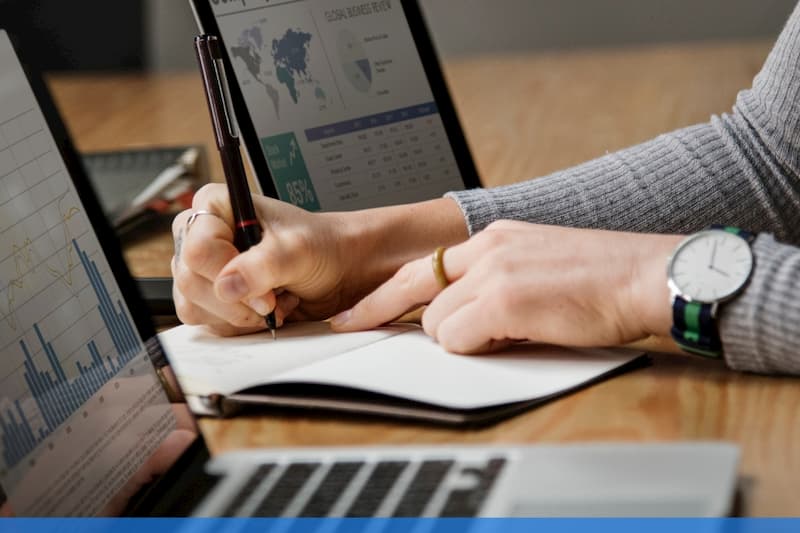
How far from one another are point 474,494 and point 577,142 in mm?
1037

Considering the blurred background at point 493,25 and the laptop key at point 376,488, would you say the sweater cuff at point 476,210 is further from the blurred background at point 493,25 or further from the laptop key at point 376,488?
the blurred background at point 493,25

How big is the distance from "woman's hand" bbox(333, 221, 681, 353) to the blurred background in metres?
2.23

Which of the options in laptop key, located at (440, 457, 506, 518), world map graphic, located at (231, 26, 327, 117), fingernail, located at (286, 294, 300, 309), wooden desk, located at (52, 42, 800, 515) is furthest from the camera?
world map graphic, located at (231, 26, 327, 117)

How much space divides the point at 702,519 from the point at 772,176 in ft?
1.73

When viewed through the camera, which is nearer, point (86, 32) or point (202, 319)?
point (202, 319)

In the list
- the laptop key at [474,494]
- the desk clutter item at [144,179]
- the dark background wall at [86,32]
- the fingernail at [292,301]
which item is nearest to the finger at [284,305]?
the fingernail at [292,301]

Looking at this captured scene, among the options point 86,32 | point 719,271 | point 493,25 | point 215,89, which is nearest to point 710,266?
point 719,271

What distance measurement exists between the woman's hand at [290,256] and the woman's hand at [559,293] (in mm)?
119

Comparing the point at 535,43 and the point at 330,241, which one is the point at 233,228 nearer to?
the point at 330,241

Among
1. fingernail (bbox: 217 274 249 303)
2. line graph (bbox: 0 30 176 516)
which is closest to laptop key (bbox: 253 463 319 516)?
line graph (bbox: 0 30 176 516)

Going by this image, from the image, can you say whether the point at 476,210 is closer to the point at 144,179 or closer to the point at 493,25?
the point at 144,179

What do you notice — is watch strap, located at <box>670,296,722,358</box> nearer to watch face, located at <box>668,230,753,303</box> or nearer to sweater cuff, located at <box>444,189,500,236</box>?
watch face, located at <box>668,230,753,303</box>

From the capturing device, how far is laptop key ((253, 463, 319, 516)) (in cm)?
64

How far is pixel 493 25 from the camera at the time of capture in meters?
3.40
